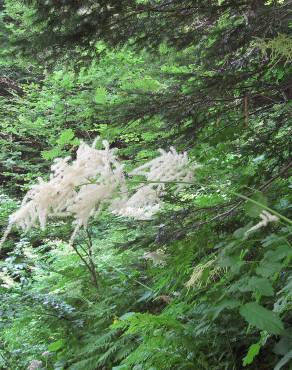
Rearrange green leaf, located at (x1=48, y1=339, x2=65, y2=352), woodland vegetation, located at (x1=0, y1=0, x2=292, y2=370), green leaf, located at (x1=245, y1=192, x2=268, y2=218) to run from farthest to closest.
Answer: green leaf, located at (x1=48, y1=339, x2=65, y2=352) → woodland vegetation, located at (x1=0, y1=0, x2=292, y2=370) → green leaf, located at (x1=245, y1=192, x2=268, y2=218)

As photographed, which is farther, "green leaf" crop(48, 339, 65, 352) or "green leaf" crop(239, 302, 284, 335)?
"green leaf" crop(48, 339, 65, 352)

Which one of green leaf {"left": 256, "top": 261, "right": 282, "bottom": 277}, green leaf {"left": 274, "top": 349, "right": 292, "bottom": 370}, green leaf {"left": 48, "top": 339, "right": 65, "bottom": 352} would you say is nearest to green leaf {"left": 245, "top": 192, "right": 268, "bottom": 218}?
green leaf {"left": 256, "top": 261, "right": 282, "bottom": 277}

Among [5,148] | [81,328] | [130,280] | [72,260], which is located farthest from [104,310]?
[5,148]

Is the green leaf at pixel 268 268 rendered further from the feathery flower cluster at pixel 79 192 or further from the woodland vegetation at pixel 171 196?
the feathery flower cluster at pixel 79 192

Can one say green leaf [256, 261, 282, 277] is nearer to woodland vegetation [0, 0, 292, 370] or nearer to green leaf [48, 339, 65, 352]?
woodland vegetation [0, 0, 292, 370]

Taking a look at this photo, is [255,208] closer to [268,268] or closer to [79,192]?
[268,268]

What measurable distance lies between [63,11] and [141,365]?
2879mm

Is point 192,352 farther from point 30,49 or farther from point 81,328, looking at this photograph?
point 30,49

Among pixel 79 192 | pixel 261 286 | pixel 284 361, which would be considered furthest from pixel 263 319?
pixel 79 192

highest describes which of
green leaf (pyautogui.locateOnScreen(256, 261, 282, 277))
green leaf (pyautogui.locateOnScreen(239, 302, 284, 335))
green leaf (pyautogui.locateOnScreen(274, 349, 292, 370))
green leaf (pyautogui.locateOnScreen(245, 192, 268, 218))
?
green leaf (pyautogui.locateOnScreen(245, 192, 268, 218))

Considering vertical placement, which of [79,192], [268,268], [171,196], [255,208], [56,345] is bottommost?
[56,345]

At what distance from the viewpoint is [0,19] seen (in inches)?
431

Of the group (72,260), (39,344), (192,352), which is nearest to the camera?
(192,352)

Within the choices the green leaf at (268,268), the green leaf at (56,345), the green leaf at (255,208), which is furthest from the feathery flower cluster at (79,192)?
the green leaf at (56,345)
